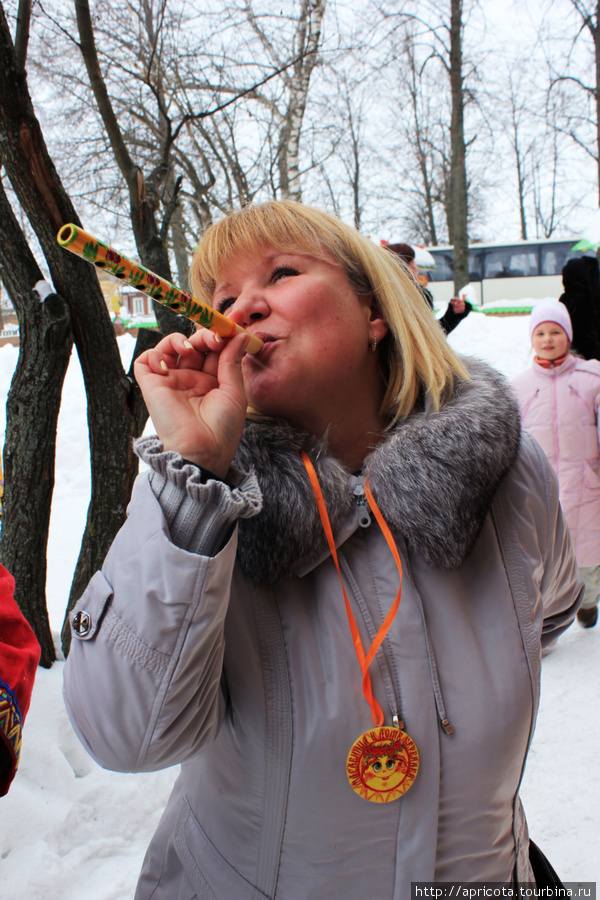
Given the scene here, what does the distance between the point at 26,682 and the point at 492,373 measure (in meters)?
1.23

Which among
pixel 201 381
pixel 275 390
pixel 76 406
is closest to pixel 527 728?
pixel 275 390

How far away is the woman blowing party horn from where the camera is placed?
98 centimetres

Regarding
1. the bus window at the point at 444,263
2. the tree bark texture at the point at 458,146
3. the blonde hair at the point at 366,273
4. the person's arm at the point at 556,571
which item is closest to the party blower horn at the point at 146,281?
the blonde hair at the point at 366,273

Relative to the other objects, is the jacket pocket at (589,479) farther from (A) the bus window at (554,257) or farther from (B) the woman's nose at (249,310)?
(A) the bus window at (554,257)

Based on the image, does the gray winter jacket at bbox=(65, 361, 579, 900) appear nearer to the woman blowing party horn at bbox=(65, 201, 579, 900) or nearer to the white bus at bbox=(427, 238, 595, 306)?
the woman blowing party horn at bbox=(65, 201, 579, 900)

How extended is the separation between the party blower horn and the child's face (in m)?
3.43

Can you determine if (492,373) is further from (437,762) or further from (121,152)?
(121,152)

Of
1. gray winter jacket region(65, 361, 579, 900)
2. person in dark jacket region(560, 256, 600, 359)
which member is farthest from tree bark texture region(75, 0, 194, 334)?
person in dark jacket region(560, 256, 600, 359)

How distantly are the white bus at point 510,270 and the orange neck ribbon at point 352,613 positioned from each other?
61.3 ft

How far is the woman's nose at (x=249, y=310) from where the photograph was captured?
4.26 feet

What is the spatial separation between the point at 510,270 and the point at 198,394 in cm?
2035

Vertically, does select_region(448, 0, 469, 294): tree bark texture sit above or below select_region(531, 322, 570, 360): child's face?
above

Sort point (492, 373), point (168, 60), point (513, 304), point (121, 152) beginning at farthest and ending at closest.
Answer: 1. point (513, 304)
2. point (168, 60)
3. point (121, 152)
4. point (492, 373)

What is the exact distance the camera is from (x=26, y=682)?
119 cm
